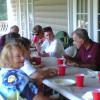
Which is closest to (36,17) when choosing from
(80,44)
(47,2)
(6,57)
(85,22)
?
(47,2)

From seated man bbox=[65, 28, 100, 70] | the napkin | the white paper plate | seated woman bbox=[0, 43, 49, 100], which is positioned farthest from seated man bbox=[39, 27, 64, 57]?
seated woman bbox=[0, 43, 49, 100]

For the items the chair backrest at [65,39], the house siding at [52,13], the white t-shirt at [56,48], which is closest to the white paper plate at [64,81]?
the white t-shirt at [56,48]

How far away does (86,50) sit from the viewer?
4.53 m

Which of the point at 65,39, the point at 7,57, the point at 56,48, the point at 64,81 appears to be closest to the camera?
the point at 7,57

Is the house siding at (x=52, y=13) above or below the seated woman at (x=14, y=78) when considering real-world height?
above

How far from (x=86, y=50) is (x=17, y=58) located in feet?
7.24

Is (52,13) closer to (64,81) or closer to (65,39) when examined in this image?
(65,39)

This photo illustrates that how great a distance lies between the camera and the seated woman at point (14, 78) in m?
2.29

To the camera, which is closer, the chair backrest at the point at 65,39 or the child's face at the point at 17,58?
the child's face at the point at 17,58

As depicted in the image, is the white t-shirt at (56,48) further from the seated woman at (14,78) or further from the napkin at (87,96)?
the seated woman at (14,78)

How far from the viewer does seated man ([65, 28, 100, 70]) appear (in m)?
4.40

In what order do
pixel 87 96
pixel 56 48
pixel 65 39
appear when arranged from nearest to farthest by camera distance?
pixel 87 96 → pixel 56 48 → pixel 65 39

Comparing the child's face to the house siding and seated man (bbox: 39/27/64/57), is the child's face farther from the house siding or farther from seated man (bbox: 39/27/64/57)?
the house siding

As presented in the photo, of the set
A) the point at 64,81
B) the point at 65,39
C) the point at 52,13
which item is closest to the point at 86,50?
the point at 64,81
